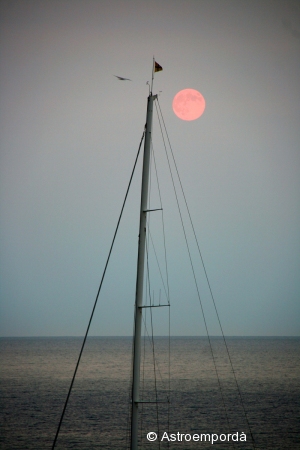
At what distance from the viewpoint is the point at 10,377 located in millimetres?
82625

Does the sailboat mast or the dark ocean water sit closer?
the sailboat mast

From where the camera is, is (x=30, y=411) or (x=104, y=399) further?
(x=104, y=399)

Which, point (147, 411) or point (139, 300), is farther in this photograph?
point (147, 411)

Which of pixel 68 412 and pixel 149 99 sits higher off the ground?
pixel 149 99

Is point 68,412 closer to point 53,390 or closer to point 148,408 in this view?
point 148,408

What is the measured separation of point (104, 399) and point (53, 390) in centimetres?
1267

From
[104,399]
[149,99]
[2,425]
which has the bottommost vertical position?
[2,425]

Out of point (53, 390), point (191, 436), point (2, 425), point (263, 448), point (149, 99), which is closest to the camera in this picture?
point (149, 99)

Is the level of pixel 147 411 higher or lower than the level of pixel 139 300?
higher

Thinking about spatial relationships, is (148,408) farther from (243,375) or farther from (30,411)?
(243,375)

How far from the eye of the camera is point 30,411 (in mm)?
49438

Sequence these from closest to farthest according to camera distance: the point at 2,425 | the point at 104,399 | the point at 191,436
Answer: the point at 191,436 → the point at 2,425 → the point at 104,399

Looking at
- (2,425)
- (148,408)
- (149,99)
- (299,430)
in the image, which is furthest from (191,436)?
(149,99)

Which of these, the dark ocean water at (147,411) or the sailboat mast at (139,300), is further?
the dark ocean water at (147,411)
